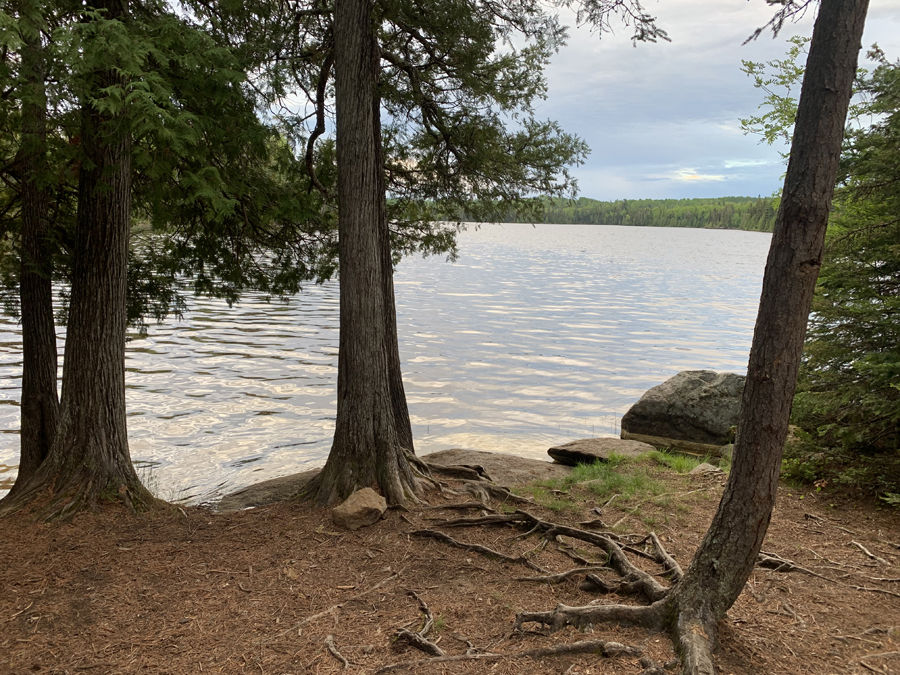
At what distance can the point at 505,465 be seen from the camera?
8773 mm

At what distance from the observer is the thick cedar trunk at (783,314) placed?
3152 millimetres

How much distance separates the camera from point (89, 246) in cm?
590

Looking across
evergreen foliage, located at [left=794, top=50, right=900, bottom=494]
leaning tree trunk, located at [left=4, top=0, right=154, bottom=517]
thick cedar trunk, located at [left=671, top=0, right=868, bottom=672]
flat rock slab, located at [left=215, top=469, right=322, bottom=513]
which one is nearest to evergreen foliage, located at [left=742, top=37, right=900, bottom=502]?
evergreen foliage, located at [left=794, top=50, right=900, bottom=494]

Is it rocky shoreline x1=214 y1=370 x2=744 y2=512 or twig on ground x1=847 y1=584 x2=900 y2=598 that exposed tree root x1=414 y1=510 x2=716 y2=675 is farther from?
rocky shoreline x1=214 y1=370 x2=744 y2=512

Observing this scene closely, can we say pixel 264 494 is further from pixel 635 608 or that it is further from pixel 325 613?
pixel 635 608

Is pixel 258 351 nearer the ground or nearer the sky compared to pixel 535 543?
nearer the ground

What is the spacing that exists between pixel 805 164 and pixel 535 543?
11.9 feet

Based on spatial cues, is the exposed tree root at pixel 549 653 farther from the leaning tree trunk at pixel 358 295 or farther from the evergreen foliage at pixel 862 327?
the evergreen foliage at pixel 862 327

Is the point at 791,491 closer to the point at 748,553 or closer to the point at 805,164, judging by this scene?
the point at 748,553

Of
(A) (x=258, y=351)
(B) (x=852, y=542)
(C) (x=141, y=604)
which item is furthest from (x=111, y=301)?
(A) (x=258, y=351)

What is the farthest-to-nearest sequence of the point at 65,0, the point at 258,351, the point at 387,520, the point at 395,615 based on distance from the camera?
1. the point at 258,351
2. the point at 387,520
3. the point at 65,0
4. the point at 395,615

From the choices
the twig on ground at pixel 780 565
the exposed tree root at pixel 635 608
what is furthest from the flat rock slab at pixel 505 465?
the twig on ground at pixel 780 565

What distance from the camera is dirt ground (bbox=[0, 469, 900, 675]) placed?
11.7 ft

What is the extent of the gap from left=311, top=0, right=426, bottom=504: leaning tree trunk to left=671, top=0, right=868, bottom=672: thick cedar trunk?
10.7ft
